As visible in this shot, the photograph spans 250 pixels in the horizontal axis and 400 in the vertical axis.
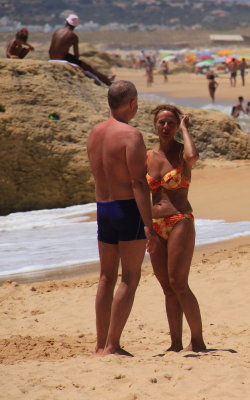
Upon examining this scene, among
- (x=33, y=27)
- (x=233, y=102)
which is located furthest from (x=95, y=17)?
(x=233, y=102)

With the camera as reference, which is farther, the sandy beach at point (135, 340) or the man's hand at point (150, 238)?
the man's hand at point (150, 238)

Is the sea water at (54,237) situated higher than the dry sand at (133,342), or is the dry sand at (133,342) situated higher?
the dry sand at (133,342)

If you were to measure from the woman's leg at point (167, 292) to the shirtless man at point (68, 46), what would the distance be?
852cm

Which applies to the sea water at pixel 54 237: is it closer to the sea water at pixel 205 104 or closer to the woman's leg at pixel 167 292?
the woman's leg at pixel 167 292

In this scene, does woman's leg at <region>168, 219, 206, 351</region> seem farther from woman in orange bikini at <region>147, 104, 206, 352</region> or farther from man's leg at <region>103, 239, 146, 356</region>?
man's leg at <region>103, 239, 146, 356</region>

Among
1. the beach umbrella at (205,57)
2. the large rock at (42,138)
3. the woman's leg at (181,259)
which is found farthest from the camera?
the beach umbrella at (205,57)

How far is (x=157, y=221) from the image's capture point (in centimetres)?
A: 495

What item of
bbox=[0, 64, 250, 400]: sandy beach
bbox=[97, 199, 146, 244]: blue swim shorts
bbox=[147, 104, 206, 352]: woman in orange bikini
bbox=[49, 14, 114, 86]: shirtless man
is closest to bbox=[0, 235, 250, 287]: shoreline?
bbox=[0, 64, 250, 400]: sandy beach

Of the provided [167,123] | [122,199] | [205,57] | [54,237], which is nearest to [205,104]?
[54,237]

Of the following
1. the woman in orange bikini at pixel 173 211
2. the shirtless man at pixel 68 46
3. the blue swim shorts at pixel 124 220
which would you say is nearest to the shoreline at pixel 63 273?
the woman in orange bikini at pixel 173 211

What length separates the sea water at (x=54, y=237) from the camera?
8609mm

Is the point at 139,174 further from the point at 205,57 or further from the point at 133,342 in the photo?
the point at 205,57

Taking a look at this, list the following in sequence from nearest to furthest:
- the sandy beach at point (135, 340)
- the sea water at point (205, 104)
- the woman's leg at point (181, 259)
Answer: the sandy beach at point (135, 340), the woman's leg at point (181, 259), the sea water at point (205, 104)

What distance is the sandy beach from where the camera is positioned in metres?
4.23
